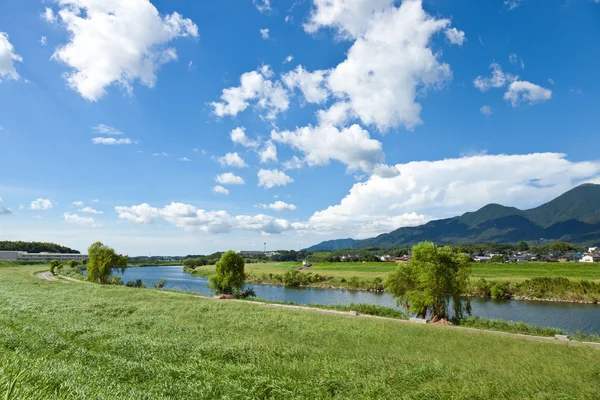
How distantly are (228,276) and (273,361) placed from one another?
47998 mm

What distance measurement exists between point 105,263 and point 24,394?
85367 millimetres

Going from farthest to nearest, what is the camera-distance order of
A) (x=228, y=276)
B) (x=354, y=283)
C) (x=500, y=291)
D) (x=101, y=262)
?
(x=354, y=283) < (x=101, y=262) < (x=500, y=291) < (x=228, y=276)

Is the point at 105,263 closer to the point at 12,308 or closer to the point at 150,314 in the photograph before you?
the point at 12,308

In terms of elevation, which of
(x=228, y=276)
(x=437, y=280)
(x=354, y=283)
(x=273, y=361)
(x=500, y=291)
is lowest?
(x=354, y=283)

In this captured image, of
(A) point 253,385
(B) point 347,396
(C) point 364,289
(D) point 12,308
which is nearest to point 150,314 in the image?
(D) point 12,308

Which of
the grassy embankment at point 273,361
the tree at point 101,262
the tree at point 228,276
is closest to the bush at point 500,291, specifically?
the tree at point 228,276

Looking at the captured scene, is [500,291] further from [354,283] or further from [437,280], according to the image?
[437,280]

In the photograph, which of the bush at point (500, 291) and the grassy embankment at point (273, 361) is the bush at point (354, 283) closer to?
the bush at point (500, 291)

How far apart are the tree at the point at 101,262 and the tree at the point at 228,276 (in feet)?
120

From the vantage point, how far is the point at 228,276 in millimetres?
61844

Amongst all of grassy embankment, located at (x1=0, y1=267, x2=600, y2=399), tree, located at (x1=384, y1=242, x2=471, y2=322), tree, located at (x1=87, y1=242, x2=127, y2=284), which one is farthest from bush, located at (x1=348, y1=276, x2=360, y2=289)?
grassy embankment, located at (x1=0, y1=267, x2=600, y2=399)

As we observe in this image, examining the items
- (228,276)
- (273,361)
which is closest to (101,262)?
(228,276)

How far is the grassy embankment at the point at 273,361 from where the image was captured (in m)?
11.7

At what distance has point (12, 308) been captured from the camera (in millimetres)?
30797
